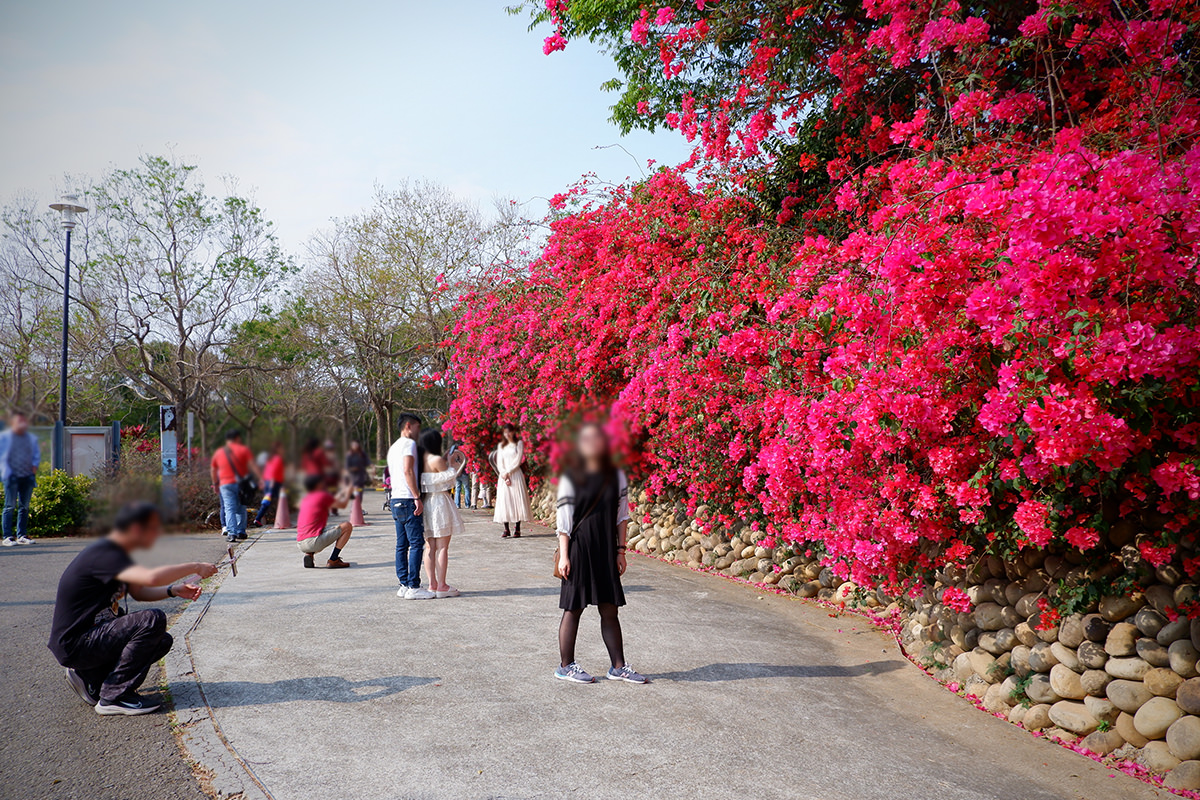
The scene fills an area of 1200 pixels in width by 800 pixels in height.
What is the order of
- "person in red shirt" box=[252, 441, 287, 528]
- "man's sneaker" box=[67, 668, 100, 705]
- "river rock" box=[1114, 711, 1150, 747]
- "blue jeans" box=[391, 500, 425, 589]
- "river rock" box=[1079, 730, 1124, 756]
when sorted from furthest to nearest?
"blue jeans" box=[391, 500, 425, 589] < "man's sneaker" box=[67, 668, 100, 705] < "river rock" box=[1079, 730, 1124, 756] < "river rock" box=[1114, 711, 1150, 747] < "person in red shirt" box=[252, 441, 287, 528]

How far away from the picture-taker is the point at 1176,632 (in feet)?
13.5

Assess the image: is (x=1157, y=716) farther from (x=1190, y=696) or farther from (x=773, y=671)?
(x=773, y=671)

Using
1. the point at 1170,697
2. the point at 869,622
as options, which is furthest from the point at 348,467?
the point at 869,622

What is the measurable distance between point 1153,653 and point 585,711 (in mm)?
3178

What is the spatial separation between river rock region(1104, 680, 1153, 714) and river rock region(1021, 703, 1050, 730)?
1.37 feet

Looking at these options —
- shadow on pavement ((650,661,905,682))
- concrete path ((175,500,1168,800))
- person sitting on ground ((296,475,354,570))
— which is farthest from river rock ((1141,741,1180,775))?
person sitting on ground ((296,475,354,570))

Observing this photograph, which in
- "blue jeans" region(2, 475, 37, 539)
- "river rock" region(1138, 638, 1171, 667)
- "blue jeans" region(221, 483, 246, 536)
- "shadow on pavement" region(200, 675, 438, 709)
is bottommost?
"shadow on pavement" region(200, 675, 438, 709)

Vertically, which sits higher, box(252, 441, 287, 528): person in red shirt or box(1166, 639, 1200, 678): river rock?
box(252, 441, 287, 528): person in red shirt

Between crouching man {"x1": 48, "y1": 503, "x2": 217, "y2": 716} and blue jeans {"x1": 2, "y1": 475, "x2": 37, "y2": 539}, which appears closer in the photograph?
crouching man {"x1": 48, "y1": 503, "x2": 217, "y2": 716}

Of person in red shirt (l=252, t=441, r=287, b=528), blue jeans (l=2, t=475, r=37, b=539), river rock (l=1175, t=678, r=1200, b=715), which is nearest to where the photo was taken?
person in red shirt (l=252, t=441, r=287, b=528)

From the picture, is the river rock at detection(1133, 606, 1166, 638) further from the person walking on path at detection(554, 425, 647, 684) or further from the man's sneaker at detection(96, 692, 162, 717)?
the man's sneaker at detection(96, 692, 162, 717)

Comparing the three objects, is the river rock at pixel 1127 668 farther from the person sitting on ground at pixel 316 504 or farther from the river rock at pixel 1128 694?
the person sitting on ground at pixel 316 504

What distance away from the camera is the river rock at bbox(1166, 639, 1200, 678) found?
400 centimetres

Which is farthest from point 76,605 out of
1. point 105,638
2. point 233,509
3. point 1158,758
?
point 1158,758
